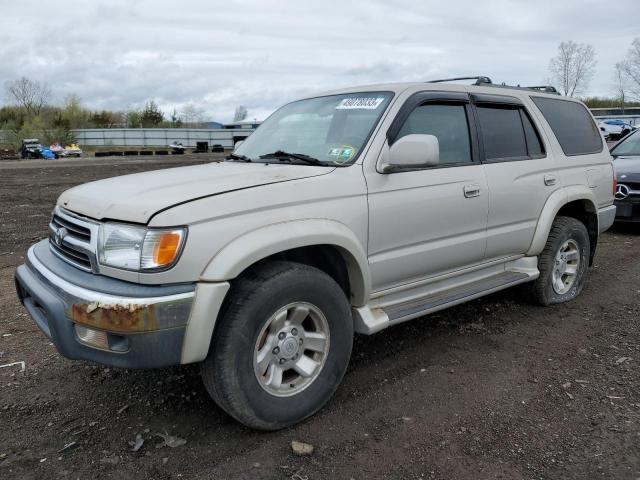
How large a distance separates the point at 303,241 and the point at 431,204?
1.11 metres

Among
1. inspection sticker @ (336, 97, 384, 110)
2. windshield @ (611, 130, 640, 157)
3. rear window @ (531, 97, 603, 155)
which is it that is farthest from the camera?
windshield @ (611, 130, 640, 157)

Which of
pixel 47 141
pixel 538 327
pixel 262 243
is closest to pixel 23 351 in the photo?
pixel 262 243

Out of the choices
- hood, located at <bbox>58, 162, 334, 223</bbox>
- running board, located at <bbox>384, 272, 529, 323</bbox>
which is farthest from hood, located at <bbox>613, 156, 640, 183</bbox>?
hood, located at <bbox>58, 162, 334, 223</bbox>

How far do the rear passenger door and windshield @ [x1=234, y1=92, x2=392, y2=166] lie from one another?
1.05 metres

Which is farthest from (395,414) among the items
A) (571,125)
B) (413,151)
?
(571,125)

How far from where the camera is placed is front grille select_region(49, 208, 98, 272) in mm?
2754

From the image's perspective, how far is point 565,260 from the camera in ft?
16.7

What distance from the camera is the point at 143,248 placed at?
255cm

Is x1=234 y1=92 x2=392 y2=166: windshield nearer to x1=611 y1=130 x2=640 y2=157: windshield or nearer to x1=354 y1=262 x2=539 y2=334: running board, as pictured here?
x1=354 y1=262 x2=539 y2=334: running board

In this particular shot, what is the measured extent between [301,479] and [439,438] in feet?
2.63

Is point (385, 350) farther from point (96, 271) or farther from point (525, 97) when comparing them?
point (525, 97)

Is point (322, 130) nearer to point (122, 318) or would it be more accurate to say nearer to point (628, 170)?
point (122, 318)

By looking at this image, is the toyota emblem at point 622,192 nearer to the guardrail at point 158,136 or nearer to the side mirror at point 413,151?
the side mirror at point 413,151

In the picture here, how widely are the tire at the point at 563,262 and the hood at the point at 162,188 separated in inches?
102
